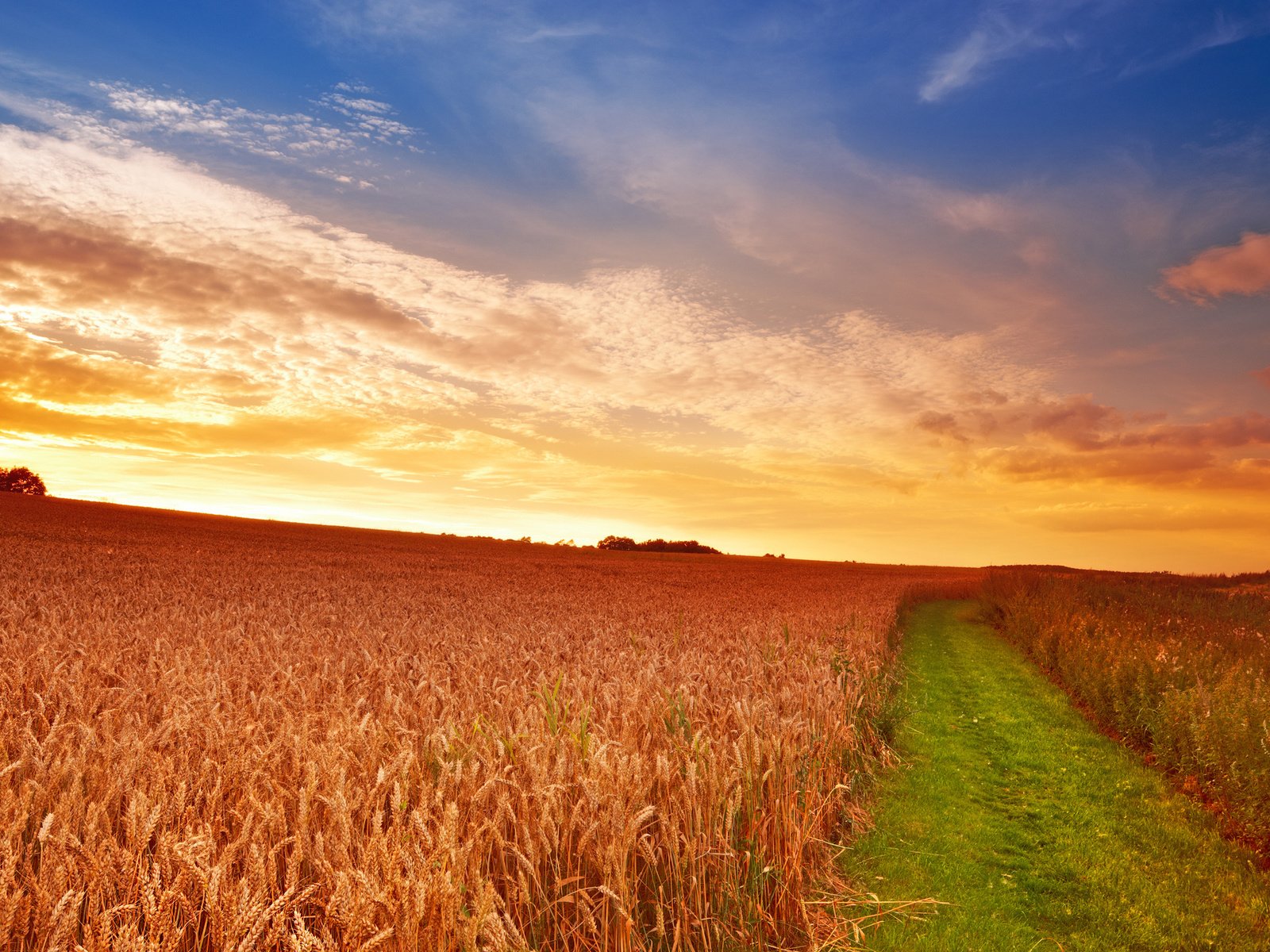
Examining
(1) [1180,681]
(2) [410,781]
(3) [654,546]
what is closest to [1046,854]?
(1) [1180,681]

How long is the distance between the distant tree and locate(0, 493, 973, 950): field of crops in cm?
8729

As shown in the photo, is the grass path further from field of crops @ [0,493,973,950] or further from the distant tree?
the distant tree

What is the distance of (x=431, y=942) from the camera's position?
3.11m

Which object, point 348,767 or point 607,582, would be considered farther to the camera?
point 607,582

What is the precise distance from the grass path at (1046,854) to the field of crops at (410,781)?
717mm

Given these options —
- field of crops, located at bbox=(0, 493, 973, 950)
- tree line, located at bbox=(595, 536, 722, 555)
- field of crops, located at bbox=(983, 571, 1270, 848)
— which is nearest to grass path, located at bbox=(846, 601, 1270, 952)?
field of crops, located at bbox=(983, 571, 1270, 848)

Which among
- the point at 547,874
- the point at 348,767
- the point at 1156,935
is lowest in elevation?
the point at 1156,935

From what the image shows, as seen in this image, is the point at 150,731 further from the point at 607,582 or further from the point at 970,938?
the point at 607,582

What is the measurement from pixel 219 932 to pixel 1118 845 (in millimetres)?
9019

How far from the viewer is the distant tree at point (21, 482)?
262 feet

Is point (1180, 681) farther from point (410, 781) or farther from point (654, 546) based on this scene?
point (654, 546)

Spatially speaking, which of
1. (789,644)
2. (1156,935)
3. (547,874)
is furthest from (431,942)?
(789,644)

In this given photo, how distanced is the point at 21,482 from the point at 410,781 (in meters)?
101

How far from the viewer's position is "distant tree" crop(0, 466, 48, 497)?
79.9m
